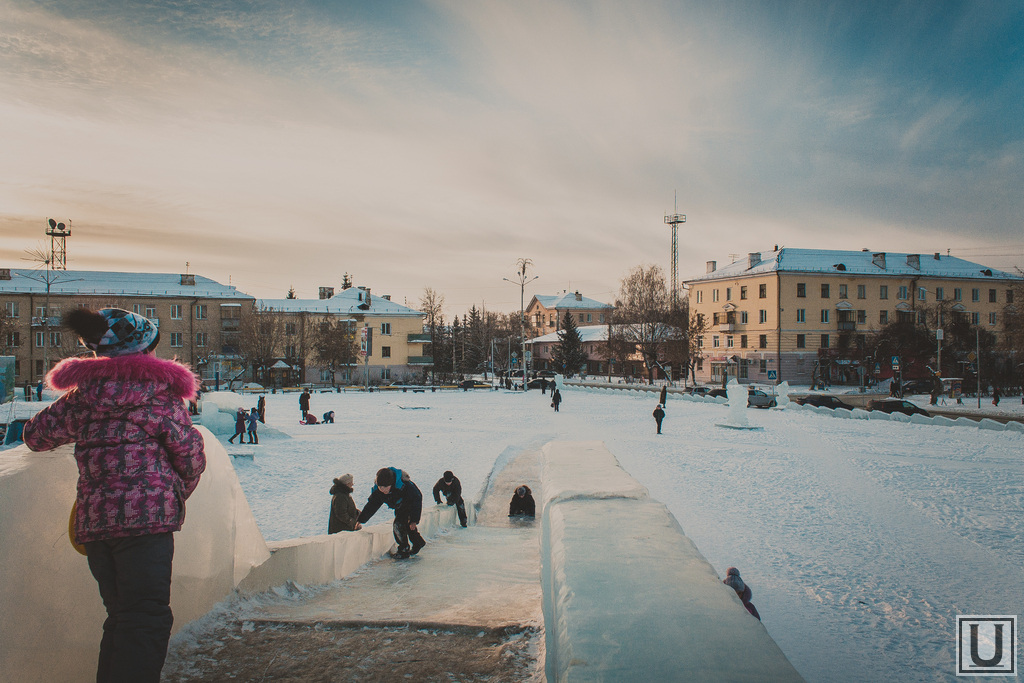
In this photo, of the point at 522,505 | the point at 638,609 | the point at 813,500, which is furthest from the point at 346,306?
the point at 638,609

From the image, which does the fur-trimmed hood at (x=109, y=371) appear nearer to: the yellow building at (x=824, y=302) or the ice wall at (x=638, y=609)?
the ice wall at (x=638, y=609)

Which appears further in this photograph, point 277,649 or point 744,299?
point 744,299

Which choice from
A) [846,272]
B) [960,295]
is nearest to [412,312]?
[846,272]

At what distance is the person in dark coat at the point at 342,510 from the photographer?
295 inches

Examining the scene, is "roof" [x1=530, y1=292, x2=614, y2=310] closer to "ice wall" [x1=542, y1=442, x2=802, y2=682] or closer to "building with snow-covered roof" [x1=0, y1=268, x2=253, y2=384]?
"building with snow-covered roof" [x1=0, y1=268, x2=253, y2=384]

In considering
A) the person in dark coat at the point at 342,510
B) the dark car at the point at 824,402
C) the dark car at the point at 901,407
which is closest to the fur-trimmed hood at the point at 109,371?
the person in dark coat at the point at 342,510

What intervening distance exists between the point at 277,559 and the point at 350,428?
2062 centimetres

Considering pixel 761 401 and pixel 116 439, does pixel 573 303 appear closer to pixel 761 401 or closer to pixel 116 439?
pixel 761 401

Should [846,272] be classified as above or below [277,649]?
above

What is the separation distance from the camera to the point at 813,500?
12.4 meters

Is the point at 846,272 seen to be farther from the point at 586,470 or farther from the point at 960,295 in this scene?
the point at 586,470

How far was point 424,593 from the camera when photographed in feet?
17.9

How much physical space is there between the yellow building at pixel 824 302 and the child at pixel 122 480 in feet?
184

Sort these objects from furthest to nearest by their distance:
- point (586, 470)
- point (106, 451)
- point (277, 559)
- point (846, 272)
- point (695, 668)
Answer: point (846, 272), point (586, 470), point (277, 559), point (106, 451), point (695, 668)
